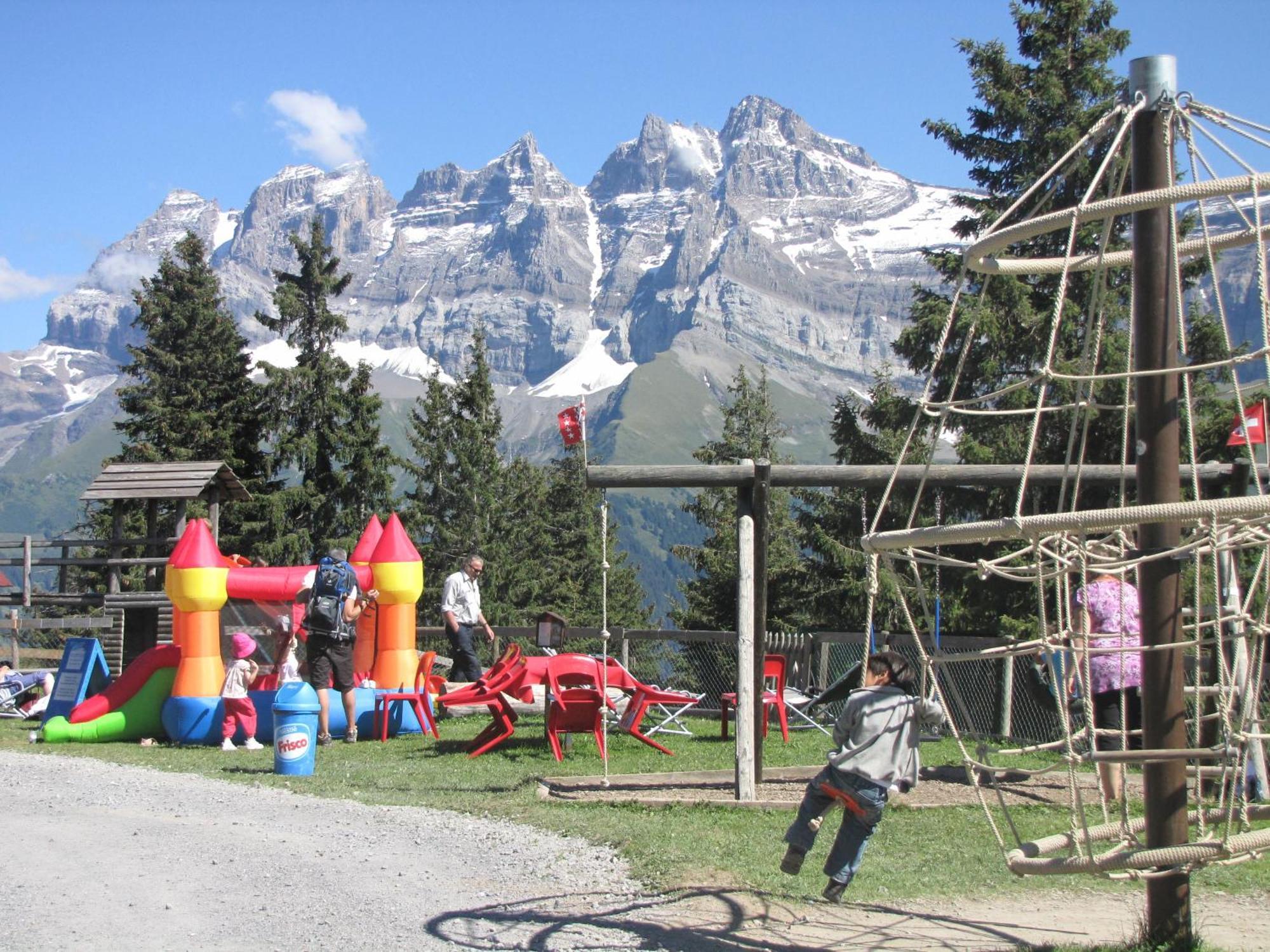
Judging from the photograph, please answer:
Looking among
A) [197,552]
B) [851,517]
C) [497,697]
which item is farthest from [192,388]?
[497,697]

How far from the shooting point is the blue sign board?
14.6 metres

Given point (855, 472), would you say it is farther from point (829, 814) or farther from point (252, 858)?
point (252, 858)

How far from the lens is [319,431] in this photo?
143 ft

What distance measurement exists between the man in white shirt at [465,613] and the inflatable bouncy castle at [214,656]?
624 millimetres

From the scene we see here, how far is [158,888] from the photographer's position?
648 centimetres

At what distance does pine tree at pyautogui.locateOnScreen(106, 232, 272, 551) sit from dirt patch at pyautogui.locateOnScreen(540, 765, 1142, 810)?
1324 inches

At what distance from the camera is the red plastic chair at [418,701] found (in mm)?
13328

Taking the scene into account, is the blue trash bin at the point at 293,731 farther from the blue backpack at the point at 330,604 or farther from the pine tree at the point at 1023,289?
the pine tree at the point at 1023,289

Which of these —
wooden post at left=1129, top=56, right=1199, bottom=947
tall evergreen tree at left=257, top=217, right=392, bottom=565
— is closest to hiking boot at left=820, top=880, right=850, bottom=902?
wooden post at left=1129, top=56, right=1199, bottom=947

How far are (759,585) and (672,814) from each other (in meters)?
1.83

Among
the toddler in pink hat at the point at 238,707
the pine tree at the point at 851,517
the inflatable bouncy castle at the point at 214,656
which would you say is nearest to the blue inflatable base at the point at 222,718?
the inflatable bouncy castle at the point at 214,656

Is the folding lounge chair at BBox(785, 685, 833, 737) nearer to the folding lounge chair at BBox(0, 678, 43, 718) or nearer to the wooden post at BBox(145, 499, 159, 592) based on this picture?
the folding lounge chair at BBox(0, 678, 43, 718)

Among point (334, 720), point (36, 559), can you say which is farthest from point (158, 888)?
point (36, 559)

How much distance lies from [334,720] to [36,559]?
619 inches
